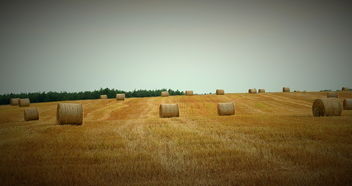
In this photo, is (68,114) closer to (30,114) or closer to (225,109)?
(30,114)

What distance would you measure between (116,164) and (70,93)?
6797 cm

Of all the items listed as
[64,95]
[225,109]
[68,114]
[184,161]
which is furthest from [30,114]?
[64,95]

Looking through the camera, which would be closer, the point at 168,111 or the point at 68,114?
the point at 68,114

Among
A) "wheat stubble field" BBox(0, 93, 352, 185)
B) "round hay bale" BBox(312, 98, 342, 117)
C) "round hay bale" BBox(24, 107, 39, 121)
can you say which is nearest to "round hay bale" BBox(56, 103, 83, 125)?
"wheat stubble field" BBox(0, 93, 352, 185)

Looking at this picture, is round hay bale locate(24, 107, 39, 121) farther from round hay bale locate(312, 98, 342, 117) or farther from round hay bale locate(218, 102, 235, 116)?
round hay bale locate(312, 98, 342, 117)

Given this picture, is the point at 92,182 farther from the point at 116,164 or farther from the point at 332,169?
the point at 332,169

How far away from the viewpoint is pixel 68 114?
15.4 meters

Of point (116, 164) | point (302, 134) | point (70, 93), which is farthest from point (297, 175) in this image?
point (70, 93)

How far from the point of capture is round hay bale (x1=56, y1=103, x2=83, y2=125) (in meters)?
15.3

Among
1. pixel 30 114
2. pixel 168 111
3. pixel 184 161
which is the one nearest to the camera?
pixel 184 161

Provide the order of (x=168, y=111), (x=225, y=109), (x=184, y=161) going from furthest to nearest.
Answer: (x=225, y=109)
(x=168, y=111)
(x=184, y=161)

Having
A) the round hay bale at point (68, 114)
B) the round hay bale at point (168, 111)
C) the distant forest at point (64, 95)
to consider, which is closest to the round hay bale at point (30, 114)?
the round hay bale at point (68, 114)

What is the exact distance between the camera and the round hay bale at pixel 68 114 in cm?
1533

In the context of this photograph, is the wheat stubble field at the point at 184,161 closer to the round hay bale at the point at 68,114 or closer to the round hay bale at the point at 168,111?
the round hay bale at the point at 68,114
